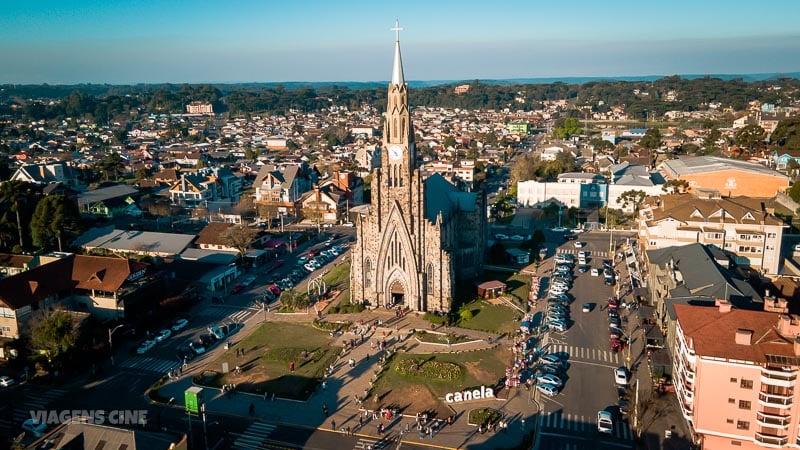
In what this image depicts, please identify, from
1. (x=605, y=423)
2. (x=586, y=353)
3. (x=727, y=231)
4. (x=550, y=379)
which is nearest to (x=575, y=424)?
(x=605, y=423)

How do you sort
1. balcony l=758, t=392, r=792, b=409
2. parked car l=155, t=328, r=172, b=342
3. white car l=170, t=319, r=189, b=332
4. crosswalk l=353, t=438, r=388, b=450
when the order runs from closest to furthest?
balcony l=758, t=392, r=792, b=409 → crosswalk l=353, t=438, r=388, b=450 → parked car l=155, t=328, r=172, b=342 → white car l=170, t=319, r=189, b=332

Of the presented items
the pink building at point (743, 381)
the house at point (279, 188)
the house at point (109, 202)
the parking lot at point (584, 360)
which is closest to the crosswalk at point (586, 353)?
the parking lot at point (584, 360)

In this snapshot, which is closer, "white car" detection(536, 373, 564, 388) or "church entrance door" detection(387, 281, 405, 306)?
"white car" detection(536, 373, 564, 388)

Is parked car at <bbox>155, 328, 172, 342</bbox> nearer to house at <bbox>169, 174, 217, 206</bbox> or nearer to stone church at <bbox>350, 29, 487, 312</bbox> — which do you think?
stone church at <bbox>350, 29, 487, 312</bbox>

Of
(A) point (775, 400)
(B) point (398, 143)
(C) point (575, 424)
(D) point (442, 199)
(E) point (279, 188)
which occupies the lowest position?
(C) point (575, 424)

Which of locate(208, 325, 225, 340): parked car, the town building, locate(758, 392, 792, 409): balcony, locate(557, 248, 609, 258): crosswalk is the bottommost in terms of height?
locate(208, 325, 225, 340): parked car

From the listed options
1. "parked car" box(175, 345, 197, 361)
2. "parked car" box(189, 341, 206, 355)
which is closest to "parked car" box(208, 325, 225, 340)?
"parked car" box(189, 341, 206, 355)

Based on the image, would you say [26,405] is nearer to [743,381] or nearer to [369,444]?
[369,444]
